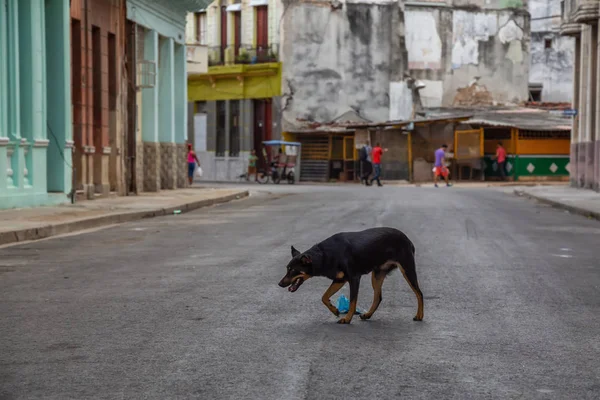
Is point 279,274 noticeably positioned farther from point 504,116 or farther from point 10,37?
point 504,116

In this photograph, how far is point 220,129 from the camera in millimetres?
56281

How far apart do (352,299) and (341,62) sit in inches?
1850

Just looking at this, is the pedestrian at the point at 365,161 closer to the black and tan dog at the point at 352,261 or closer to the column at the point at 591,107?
the column at the point at 591,107

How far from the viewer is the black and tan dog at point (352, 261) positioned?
23.0 feet

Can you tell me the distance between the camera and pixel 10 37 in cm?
2114

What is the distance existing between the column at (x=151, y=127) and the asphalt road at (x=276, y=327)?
689 inches

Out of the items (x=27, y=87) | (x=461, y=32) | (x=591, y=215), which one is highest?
(x=461, y=32)

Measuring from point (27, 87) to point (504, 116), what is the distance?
30.8 meters

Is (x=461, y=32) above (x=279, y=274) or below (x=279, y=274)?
above

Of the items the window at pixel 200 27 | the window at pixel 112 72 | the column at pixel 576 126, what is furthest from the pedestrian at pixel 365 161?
the window at pixel 112 72

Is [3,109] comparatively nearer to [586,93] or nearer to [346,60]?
[586,93]

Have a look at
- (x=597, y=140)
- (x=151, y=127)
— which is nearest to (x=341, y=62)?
(x=597, y=140)

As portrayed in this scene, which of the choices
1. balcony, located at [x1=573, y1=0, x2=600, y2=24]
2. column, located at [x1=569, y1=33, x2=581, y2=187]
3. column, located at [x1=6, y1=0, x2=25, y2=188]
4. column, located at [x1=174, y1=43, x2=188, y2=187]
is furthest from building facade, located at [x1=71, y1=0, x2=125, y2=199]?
column, located at [x1=569, y1=33, x2=581, y2=187]

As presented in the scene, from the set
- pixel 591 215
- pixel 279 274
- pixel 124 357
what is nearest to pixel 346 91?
pixel 591 215
